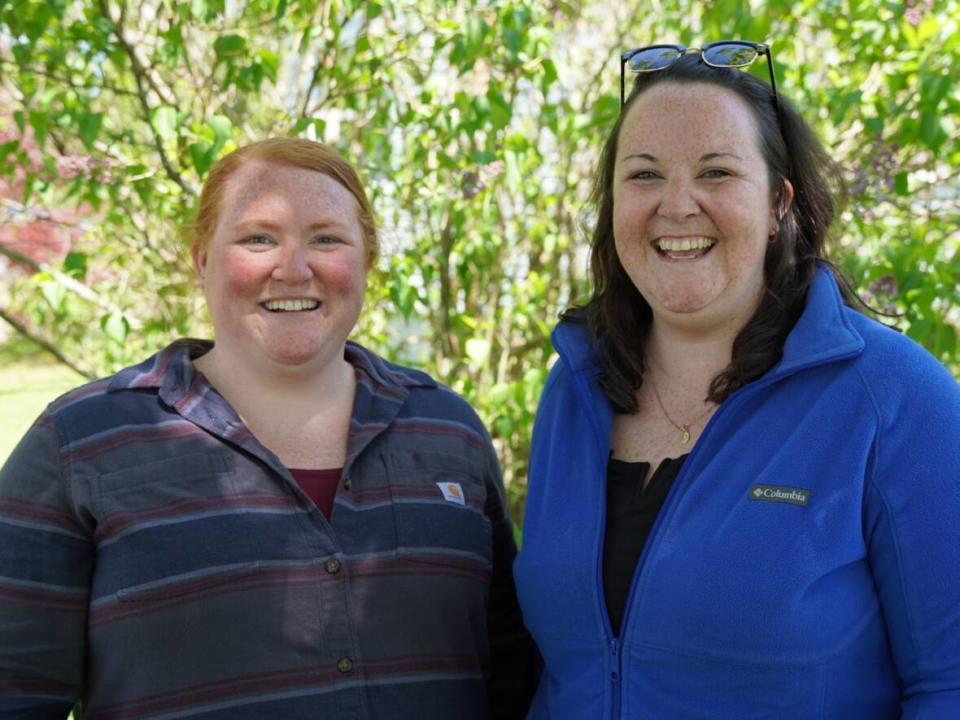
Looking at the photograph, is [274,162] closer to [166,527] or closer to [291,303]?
[291,303]

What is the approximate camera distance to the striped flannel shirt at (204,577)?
216 cm

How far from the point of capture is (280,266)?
2371 millimetres

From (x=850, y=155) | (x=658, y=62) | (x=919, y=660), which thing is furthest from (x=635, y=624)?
(x=850, y=155)

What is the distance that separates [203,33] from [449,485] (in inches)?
134

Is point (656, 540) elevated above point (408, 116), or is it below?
below

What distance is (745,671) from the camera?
1871 millimetres

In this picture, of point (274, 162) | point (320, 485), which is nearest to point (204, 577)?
point (320, 485)

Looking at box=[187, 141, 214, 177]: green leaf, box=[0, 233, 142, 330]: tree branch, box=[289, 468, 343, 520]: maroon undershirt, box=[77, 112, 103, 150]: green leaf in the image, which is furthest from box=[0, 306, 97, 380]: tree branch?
box=[289, 468, 343, 520]: maroon undershirt

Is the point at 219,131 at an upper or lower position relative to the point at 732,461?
upper

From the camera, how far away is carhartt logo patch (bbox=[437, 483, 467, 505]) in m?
→ 2.50

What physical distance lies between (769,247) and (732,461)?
48 centimetres

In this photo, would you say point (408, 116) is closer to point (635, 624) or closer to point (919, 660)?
point (635, 624)

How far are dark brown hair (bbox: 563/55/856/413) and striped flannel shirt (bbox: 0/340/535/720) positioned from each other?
547 mm

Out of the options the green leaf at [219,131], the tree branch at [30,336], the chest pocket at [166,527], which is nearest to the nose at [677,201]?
the chest pocket at [166,527]
